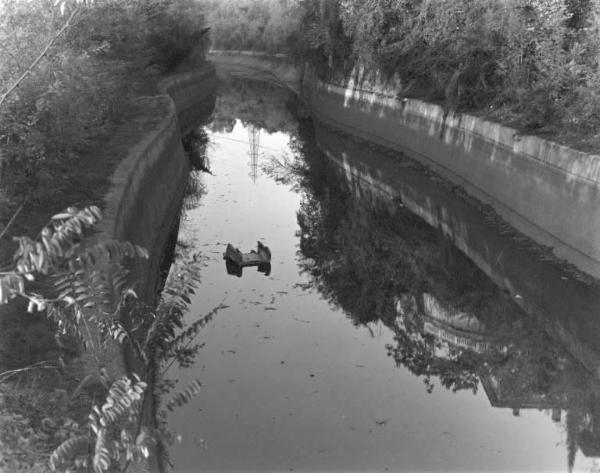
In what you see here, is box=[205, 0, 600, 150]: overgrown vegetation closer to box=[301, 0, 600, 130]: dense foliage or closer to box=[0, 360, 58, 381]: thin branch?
box=[301, 0, 600, 130]: dense foliage

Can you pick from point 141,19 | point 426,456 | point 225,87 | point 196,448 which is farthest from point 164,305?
point 225,87

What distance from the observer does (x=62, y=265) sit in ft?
13.9

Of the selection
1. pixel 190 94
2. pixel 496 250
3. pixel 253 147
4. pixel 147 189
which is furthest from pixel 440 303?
pixel 190 94

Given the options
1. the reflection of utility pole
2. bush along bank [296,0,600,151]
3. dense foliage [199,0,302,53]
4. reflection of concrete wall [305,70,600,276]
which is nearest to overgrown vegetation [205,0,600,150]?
bush along bank [296,0,600,151]

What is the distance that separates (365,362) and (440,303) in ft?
8.75

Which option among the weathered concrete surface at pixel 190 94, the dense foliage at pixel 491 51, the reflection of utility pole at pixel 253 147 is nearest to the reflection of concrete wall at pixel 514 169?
the dense foliage at pixel 491 51

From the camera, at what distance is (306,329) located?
393 inches

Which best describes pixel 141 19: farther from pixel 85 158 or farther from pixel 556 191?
pixel 556 191

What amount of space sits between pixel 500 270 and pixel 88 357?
8724 millimetres

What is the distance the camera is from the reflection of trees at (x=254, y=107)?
33.2m

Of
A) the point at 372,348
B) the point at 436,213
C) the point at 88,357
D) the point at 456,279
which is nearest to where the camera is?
the point at 88,357

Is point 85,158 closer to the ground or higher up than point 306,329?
higher up

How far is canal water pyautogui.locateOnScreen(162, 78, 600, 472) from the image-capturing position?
275 inches

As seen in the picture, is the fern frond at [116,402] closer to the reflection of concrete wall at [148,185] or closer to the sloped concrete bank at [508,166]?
the reflection of concrete wall at [148,185]
